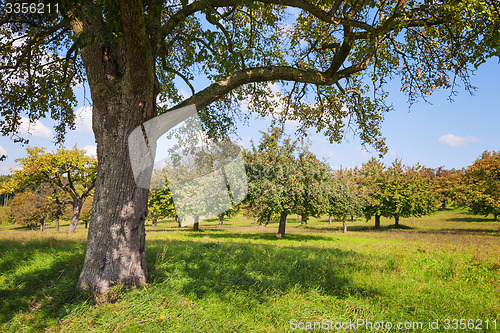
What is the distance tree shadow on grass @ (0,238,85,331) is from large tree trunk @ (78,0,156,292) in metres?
0.46

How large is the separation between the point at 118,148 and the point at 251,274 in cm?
401

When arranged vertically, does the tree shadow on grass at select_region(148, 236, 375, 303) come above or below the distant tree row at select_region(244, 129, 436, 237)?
below

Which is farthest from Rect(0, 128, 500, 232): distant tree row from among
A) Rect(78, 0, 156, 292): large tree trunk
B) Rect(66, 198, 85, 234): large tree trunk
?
Rect(78, 0, 156, 292): large tree trunk

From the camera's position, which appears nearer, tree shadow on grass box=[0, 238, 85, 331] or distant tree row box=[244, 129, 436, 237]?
tree shadow on grass box=[0, 238, 85, 331]

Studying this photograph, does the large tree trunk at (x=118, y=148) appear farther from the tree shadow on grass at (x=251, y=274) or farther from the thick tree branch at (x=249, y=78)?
the thick tree branch at (x=249, y=78)

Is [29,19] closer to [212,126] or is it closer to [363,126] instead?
[212,126]

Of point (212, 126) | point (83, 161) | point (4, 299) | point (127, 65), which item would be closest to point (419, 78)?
point (212, 126)

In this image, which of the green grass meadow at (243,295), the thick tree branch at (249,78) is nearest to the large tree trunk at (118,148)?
the green grass meadow at (243,295)

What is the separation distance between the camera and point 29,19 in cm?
702

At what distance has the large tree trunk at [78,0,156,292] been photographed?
Answer: 512 centimetres

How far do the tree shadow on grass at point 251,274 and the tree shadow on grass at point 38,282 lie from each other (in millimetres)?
1644

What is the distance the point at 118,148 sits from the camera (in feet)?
17.9

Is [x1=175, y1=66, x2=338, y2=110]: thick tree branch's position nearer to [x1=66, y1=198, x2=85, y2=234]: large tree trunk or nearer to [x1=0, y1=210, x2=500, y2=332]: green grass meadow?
[x1=0, y1=210, x2=500, y2=332]: green grass meadow

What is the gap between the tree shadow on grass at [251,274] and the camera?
525cm
